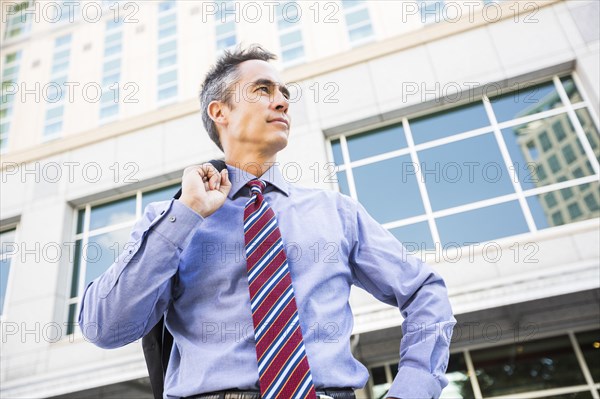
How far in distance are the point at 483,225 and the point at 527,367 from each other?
215 cm

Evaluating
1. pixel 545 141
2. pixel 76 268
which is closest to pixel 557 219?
pixel 545 141

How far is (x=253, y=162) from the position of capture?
1851 mm

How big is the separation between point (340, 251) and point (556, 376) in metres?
6.35

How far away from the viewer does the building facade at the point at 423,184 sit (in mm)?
6254

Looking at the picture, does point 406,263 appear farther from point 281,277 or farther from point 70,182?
point 70,182

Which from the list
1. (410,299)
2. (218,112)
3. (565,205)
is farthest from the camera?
(565,205)

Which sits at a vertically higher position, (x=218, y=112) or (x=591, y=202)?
(x=591, y=202)

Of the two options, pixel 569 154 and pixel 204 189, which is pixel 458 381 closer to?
pixel 569 154

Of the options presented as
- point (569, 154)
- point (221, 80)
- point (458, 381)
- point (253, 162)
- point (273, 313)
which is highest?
point (569, 154)

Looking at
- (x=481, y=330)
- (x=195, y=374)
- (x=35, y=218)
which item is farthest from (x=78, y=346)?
(x=195, y=374)

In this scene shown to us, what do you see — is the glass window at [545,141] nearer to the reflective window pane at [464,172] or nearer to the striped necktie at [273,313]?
the reflective window pane at [464,172]

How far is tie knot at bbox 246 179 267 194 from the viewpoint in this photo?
1.67m

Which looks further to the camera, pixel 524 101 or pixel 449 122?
pixel 449 122

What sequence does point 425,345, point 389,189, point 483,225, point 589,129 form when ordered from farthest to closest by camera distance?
1. point 389,189
2. point 589,129
3. point 483,225
4. point 425,345
